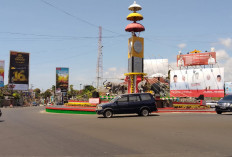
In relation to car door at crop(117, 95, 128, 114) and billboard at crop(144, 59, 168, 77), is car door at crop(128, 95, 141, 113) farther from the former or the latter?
billboard at crop(144, 59, 168, 77)

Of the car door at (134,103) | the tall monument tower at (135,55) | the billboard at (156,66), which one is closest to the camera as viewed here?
the car door at (134,103)

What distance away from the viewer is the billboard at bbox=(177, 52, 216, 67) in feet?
270

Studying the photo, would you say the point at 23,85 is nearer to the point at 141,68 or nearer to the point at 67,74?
the point at 67,74

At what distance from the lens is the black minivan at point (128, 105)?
18516mm

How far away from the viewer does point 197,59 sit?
277ft

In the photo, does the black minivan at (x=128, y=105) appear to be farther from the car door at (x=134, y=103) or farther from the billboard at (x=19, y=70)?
the billboard at (x=19, y=70)

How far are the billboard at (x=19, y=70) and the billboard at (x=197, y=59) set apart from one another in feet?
167

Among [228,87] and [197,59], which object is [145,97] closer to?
[197,59]

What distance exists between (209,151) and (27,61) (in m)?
84.4

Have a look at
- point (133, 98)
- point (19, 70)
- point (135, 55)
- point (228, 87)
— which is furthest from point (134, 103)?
point (228, 87)

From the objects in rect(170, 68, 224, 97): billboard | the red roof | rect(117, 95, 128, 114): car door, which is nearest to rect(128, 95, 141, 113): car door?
rect(117, 95, 128, 114): car door

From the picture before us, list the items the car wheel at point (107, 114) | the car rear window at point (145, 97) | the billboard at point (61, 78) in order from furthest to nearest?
the billboard at point (61, 78) → the car rear window at point (145, 97) → the car wheel at point (107, 114)

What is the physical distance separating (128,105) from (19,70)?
2843 inches

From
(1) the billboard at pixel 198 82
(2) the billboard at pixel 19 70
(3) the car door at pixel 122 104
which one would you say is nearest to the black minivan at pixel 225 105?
(3) the car door at pixel 122 104
